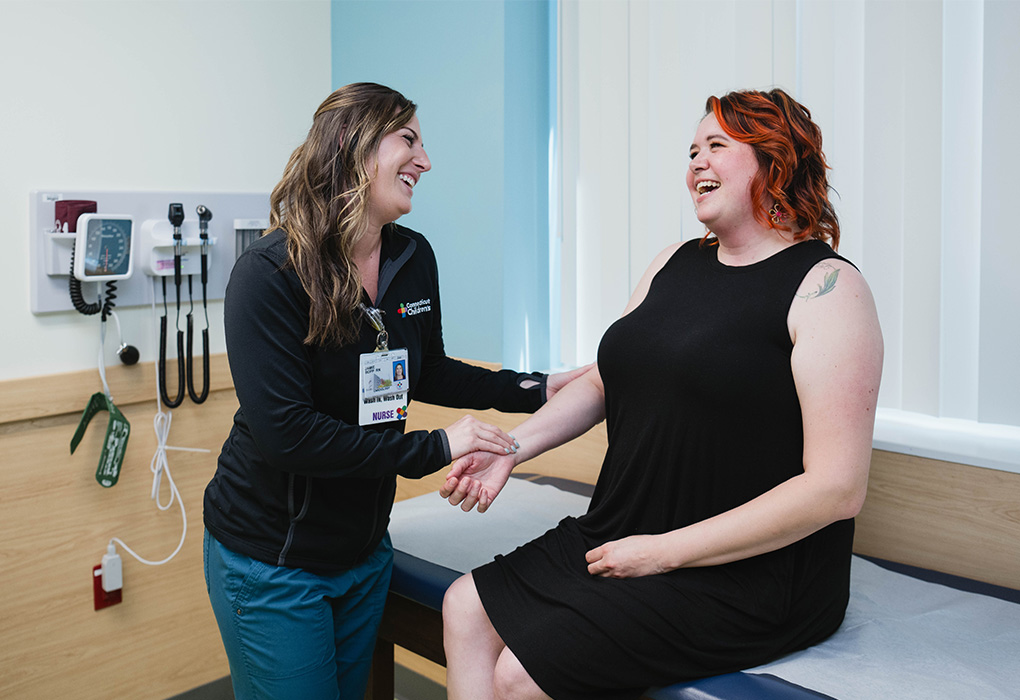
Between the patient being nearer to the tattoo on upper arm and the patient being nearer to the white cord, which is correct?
the tattoo on upper arm

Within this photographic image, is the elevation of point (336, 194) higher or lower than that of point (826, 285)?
higher

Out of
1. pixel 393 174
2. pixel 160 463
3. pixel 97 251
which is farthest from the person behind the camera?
pixel 160 463

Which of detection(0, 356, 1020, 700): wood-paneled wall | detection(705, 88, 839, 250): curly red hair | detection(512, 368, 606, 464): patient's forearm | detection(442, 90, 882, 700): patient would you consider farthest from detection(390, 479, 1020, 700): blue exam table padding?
detection(705, 88, 839, 250): curly red hair

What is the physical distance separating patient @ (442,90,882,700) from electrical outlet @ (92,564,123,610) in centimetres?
129

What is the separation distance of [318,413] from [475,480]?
359mm

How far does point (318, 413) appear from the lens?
4.83ft

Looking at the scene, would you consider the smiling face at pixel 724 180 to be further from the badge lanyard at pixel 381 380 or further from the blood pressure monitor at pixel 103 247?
the blood pressure monitor at pixel 103 247

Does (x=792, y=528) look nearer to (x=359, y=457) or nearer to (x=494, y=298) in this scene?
(x=359, y=457)

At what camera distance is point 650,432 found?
150cm

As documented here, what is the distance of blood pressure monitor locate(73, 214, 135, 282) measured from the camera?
7.14ft

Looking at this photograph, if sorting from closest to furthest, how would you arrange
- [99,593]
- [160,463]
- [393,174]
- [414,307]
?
[393,174] → [414,307] → [99,593] → [160,463]

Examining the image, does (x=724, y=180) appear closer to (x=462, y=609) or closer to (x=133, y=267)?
(x=462, y=609)

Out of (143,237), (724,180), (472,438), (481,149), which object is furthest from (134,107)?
(724,180)

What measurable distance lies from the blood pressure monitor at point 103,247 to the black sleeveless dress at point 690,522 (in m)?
1.36
